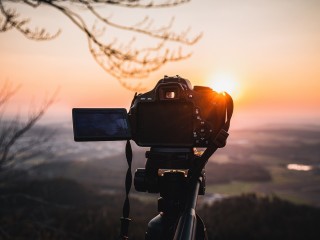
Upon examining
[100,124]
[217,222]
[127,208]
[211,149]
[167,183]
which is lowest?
[217,222]

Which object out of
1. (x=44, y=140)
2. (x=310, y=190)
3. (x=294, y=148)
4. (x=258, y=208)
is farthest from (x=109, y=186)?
(x=294, y=148)

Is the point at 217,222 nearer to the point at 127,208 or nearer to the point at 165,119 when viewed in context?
the point at 127,208

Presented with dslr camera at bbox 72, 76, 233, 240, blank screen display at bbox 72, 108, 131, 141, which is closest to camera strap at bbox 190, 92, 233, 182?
dslr camera at bbox 72, 76, 233, 240

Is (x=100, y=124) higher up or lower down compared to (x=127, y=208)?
higher up

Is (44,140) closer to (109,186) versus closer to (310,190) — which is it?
(109,186)

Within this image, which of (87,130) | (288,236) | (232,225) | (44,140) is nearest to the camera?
(87,130)

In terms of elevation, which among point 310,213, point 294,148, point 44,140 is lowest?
point 294,148

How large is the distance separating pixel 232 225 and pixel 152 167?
22.2ft

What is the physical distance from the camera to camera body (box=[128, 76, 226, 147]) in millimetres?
1714

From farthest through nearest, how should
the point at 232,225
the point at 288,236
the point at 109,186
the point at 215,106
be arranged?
1. the point at 109,186
2. the point at 232,225
3. the point at 288,236
4. the point at 215,106

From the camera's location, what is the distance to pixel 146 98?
180 centimetres

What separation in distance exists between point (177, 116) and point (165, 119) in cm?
7

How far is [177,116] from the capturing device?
68.4 inches

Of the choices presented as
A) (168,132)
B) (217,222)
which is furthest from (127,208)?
(217,222)
